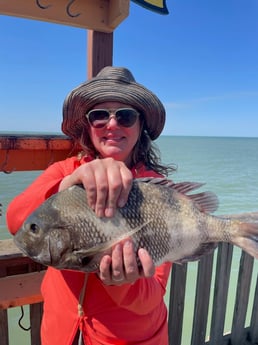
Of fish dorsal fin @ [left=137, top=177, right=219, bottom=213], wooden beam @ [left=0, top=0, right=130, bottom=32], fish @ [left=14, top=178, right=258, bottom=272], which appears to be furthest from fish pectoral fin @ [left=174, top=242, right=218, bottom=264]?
wooden beam @ [left=0, top=0, right=130, bottom=32]

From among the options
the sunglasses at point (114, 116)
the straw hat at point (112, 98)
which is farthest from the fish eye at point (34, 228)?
the straw hat at point (112, 98)

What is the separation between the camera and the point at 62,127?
1.81 m

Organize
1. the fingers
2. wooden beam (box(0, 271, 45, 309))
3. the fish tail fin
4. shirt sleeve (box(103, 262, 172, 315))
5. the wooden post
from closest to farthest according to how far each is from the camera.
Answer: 1. the fingers
2. shirt sleeve (box(103, 262, 172, 315))
3. the fish tail fin
4. wooden beam (box(0, 271, 45, 309))
5. the wooden post

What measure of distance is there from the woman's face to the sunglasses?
18 mm

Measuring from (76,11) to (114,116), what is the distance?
2.97ft

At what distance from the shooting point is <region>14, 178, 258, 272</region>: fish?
3.33 ft

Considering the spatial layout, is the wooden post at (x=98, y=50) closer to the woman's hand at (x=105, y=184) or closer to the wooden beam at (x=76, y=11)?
the wooden beam at (x=76, y=11)

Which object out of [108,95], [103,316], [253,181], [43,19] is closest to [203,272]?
[103,316]

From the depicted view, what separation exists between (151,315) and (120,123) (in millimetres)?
912

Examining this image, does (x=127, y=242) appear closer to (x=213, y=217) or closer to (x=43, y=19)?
(x=213, y=217)

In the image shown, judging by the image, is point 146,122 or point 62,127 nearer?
point 146,122

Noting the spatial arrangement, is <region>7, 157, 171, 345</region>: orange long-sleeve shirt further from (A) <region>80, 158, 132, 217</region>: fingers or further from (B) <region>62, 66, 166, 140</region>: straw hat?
(B) <region>62, 66, 166, 140</region>: straw hat

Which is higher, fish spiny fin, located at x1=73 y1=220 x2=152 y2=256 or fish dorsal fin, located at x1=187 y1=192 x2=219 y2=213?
fish dorsal fin, located at x1=187 y1=192 x2=219 y2=213

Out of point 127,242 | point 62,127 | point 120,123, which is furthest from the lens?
point 62,127
